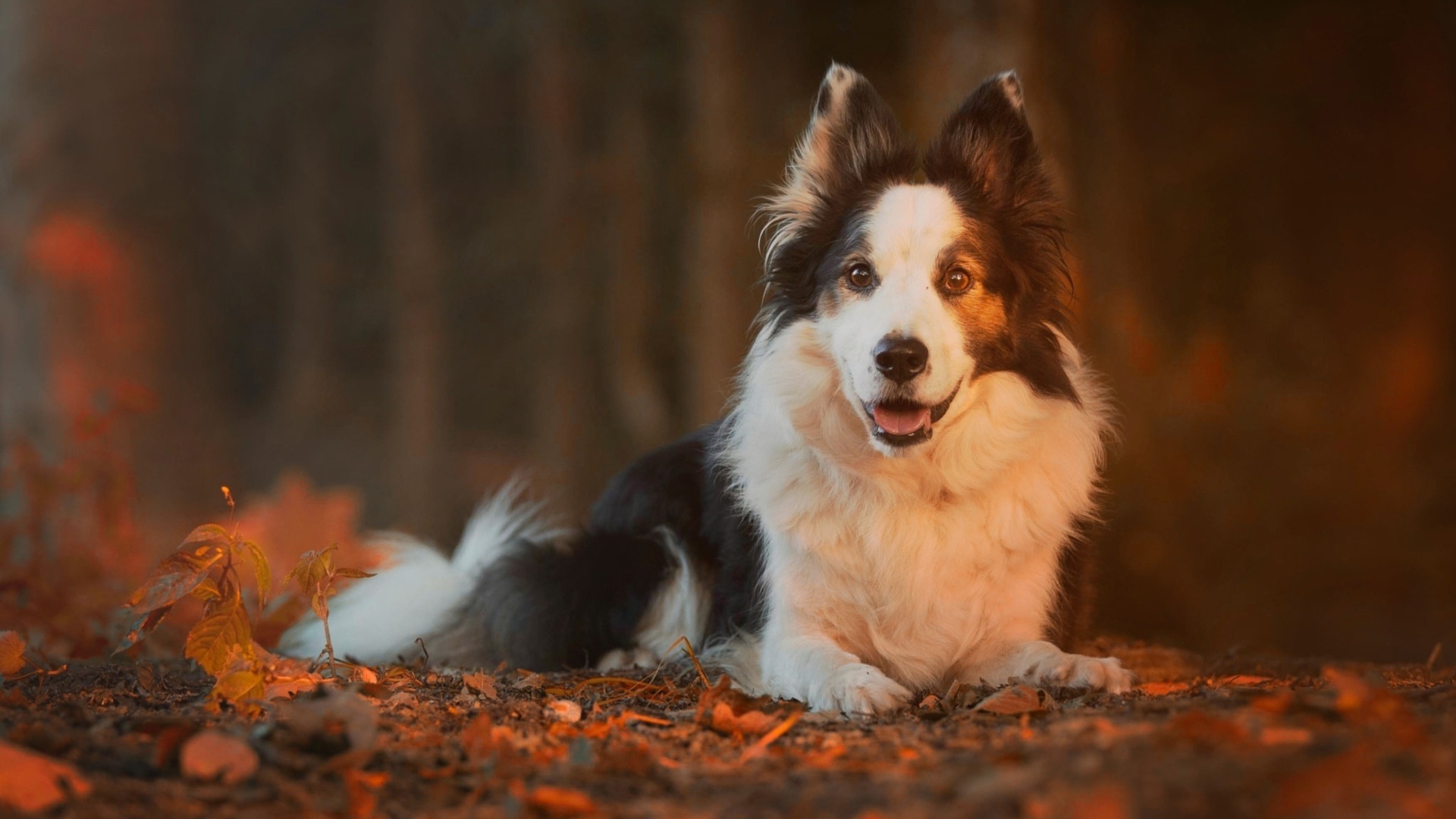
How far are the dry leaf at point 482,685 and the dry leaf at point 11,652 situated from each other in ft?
4.25

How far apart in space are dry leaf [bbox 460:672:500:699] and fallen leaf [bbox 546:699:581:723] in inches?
13.8

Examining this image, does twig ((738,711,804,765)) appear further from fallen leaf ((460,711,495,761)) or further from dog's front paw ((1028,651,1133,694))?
dog's front paw ((1028,651,1133,694))

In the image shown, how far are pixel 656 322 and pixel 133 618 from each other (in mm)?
11428

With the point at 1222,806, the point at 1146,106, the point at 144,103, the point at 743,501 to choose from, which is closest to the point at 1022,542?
the point at 743,501

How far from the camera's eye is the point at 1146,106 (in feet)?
42.8

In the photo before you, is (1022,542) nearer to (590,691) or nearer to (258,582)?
(590,691)

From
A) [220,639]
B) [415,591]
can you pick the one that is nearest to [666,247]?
[415,591]

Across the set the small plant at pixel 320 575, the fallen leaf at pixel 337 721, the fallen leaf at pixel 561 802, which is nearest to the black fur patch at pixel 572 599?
the small plant at pixel 320 575

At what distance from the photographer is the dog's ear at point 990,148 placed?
14.4 ft

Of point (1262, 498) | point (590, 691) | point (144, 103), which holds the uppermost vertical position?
point (144, 103)

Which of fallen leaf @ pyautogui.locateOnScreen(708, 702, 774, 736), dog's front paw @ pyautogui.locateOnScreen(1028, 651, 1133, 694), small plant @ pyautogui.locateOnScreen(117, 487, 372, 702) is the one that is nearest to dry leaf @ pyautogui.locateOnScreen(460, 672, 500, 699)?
small plant @ pyautogui.locateOnScreen(117, 487, 372, 702)

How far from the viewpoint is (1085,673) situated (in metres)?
3.67

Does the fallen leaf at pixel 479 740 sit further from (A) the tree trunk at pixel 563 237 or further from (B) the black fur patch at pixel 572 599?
(A) the tree trunk at pixel 563 237

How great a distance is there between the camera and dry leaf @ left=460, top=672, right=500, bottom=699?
384 cm
